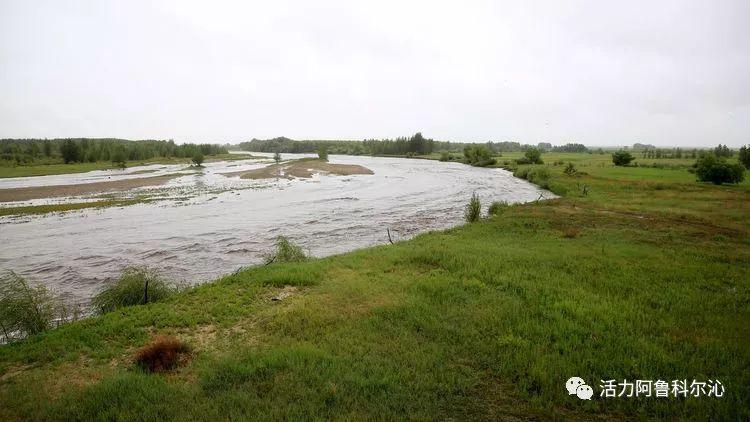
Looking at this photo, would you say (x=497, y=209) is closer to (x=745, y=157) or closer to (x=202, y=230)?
(x=202, y=230)

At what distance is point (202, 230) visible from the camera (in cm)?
2645

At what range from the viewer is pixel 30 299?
11.1 meters

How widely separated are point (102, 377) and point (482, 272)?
1182 centimetres

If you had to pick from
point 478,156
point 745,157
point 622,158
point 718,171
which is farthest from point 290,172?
point 745,157

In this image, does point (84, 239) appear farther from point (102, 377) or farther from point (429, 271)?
point (429, 271)

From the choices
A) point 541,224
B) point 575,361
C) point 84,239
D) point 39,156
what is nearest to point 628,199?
point 541,224

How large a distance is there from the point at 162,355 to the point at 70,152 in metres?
131

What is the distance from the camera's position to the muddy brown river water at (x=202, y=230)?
18.6 meters

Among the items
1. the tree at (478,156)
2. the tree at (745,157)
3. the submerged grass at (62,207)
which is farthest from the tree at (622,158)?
the submerged grass at (62,207)

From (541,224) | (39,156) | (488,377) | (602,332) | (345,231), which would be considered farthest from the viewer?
(39,156)

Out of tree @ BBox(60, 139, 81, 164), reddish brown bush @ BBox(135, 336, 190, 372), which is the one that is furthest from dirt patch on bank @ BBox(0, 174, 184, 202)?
tree @ BBox(60, 139, 81, 164)

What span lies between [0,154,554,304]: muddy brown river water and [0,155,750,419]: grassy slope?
21.4 feet

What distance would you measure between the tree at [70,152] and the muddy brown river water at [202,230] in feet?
277

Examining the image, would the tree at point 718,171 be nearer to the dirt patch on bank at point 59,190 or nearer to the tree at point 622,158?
the tree at point 622,158
